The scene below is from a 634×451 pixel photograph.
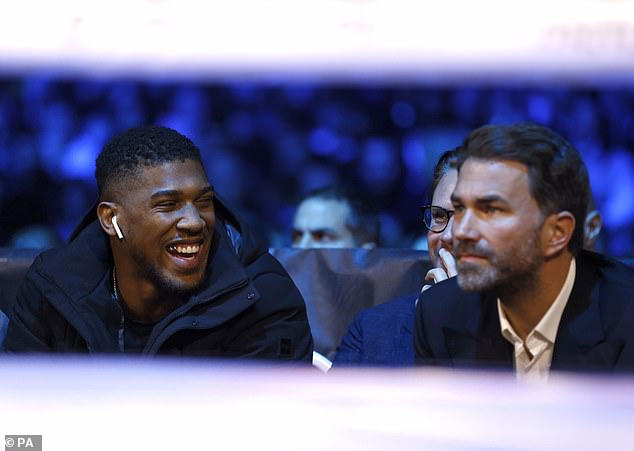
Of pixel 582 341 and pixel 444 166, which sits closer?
pixel 582 341

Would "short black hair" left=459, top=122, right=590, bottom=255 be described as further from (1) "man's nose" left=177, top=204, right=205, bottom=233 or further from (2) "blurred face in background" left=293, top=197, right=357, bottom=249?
(2) "blurred face in background" left=293, top=197, right=357, bottom=249

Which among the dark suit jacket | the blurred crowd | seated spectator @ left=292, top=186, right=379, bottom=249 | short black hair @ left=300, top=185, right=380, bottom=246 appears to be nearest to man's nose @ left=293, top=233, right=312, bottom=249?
seated spectator @ left=292, top=186, right=379, bottom=249

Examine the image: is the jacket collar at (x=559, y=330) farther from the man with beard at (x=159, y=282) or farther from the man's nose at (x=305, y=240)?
the man's nose at (x=305, y=240)

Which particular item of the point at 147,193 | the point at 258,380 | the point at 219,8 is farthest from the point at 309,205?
the point at 258,380

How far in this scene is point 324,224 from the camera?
3656 millimetres

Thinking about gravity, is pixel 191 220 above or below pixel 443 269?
above

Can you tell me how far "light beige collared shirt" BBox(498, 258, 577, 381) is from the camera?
2.00m

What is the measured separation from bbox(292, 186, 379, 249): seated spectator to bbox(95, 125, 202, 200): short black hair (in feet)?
3.54

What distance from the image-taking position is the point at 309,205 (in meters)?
3.68

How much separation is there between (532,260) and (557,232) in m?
0.07

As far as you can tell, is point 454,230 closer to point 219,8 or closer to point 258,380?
point 219,8

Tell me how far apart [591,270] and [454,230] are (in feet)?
1.00

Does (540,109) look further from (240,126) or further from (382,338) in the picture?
(382,338)

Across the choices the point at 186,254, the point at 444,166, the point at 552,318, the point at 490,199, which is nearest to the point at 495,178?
the point at 490,199
